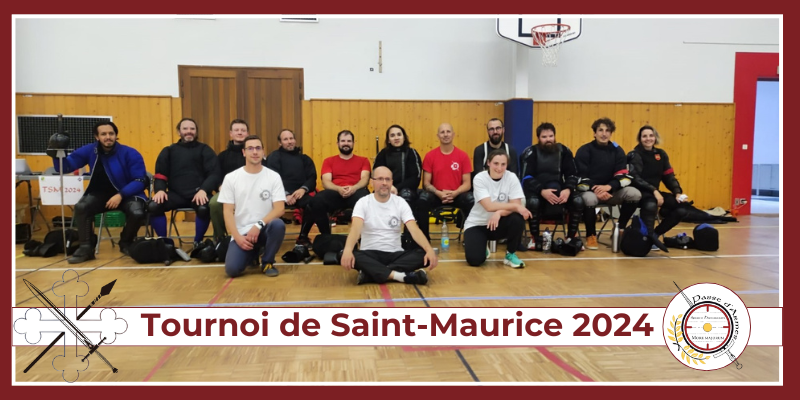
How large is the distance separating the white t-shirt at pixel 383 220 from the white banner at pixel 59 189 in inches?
125

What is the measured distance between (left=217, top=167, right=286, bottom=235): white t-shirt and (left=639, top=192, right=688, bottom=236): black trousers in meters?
3.69

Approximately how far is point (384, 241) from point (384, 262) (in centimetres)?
16

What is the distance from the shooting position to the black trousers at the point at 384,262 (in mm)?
3213

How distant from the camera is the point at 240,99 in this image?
7184 millimetres

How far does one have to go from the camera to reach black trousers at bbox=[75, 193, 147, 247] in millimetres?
4223

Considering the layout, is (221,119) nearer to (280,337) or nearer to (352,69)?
(352,69)

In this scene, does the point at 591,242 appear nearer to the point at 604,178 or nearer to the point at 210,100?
the point at 604,178

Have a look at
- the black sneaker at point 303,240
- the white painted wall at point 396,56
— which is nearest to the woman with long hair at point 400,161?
the black sneaker at point 303,240

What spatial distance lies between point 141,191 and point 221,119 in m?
3.04

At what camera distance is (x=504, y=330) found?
2.13 metres

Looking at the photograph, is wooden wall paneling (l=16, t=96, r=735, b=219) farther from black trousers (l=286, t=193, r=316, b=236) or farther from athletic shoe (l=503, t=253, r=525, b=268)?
athletic shoe (l=503, t=253, r=525, b=268)

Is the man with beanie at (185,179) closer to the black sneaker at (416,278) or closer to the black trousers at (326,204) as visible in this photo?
the black trousers at (326,204)

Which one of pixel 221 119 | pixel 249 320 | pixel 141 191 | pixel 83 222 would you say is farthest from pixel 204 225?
pixel 221 119

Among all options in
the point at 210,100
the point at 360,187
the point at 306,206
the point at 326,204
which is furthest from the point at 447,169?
the point at 210,100
